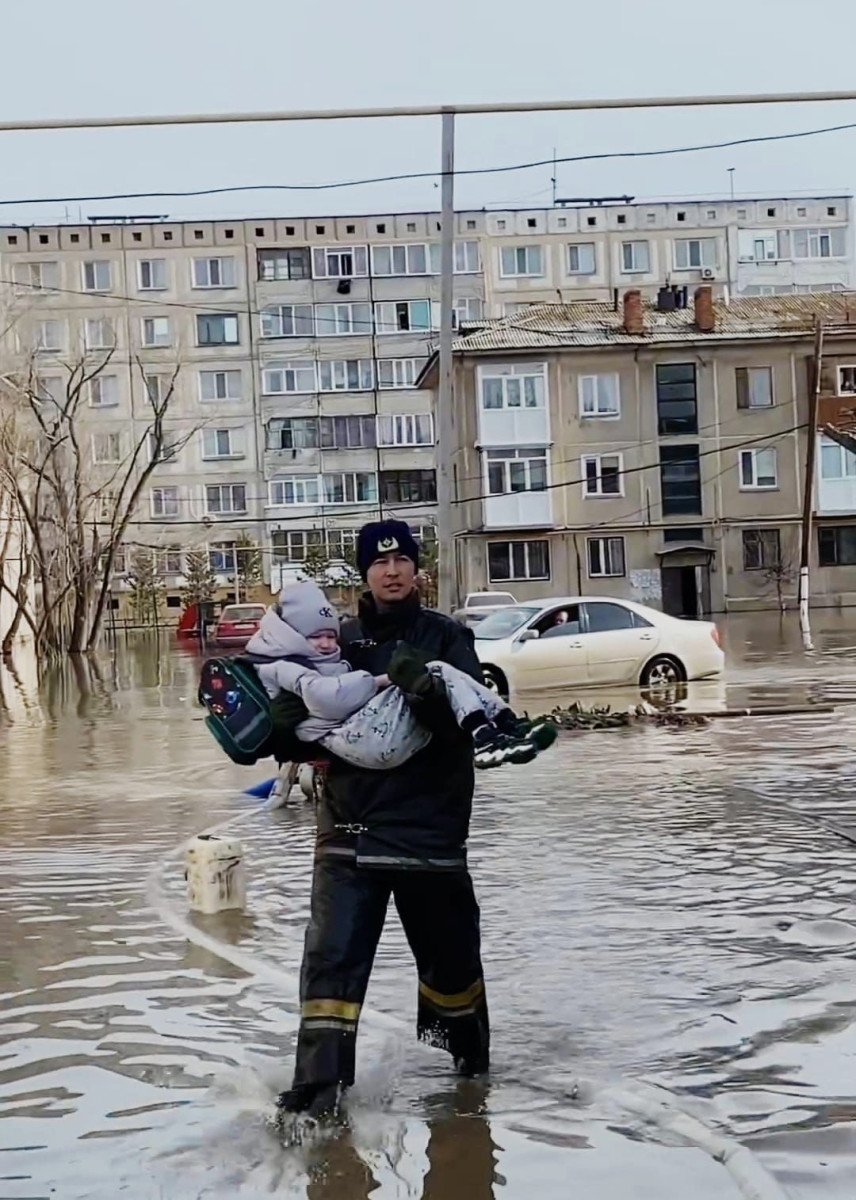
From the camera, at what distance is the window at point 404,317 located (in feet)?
254

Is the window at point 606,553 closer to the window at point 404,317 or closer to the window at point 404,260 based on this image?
the window at point 404,317

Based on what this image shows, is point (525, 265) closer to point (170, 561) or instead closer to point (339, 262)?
point (339, 262)

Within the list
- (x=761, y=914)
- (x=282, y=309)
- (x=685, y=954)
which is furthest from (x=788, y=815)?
(x=282, y=309)

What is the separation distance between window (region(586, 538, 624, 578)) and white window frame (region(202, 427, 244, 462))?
83.7ft

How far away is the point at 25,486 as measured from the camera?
4747cm

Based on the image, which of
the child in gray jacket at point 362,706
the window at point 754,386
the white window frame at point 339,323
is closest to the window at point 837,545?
the window at point 754,386

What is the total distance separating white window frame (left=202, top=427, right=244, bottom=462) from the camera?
77.0 m

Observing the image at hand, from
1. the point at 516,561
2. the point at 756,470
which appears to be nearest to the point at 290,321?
the point at 516,561

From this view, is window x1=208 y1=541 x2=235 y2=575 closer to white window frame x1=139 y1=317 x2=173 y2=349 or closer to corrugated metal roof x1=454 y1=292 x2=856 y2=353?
white window frame x1=139 y1=317 x2=173 y2=349

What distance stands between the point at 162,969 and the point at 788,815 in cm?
507

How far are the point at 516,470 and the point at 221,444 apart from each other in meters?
24.3

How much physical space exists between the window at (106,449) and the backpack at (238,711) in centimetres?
4752

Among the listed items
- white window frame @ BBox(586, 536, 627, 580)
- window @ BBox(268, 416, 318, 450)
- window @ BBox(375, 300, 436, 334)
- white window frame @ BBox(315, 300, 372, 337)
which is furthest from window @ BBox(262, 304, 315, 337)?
white window frame @ BBox(586, 536, 627, 580)

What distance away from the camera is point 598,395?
57.5 metres
